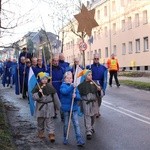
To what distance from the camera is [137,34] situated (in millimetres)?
50969

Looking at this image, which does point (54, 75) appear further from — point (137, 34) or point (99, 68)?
point (137, 34)

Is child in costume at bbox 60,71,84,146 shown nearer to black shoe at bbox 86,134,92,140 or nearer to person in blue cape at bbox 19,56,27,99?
black shoe at bbox 86,134,92,140

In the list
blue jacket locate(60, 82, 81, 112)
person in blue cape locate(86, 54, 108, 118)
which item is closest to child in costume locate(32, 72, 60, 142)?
blue jacket locate(60, 82, 81, 112)

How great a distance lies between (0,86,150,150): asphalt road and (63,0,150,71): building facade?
88.3 ft

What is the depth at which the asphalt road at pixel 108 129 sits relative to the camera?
8773 mm

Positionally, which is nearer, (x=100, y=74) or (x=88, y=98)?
(x=88, y=98)

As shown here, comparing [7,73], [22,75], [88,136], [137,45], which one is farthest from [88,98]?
[137,45]

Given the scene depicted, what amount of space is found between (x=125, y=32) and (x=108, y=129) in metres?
45.7

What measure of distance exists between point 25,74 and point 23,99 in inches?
40.8

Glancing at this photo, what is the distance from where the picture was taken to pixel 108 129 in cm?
1059

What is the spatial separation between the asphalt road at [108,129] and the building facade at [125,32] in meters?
26.9

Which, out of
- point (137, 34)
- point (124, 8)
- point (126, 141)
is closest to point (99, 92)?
point (126, 141)

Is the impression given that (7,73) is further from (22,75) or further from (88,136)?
(88,136)

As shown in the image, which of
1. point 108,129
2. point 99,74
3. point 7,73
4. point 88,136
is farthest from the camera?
point 7,73
